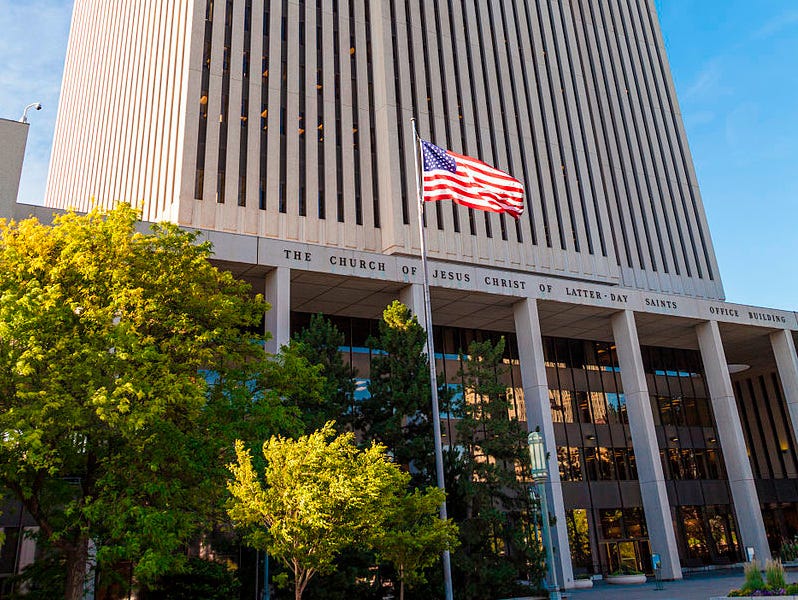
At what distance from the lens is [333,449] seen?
16.7m

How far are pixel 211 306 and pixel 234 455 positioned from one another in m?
4.32

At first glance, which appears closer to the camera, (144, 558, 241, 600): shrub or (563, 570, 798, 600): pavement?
(144, 558, 241, 600): shrub

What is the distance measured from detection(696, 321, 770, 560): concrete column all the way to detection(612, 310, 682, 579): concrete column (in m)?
5.20

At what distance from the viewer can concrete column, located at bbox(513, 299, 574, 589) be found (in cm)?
3259

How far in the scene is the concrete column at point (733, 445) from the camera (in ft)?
128

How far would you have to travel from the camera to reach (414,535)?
62.6ft

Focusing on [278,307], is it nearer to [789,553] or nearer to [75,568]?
[75,568]

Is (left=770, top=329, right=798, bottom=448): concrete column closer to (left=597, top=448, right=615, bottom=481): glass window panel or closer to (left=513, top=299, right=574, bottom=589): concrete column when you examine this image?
(left=597, top=448, right=615, bottom=481): glass window panel

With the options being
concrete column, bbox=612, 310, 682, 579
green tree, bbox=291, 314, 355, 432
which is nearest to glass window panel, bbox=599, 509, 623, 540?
concrete column, bbox=612, 310, 682, 579

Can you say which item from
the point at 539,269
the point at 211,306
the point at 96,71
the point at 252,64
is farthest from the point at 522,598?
the point at 96,71

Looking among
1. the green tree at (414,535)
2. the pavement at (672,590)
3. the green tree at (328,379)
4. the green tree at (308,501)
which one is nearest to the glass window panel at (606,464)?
the pavement at (672,590)

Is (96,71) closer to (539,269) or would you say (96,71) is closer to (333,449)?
(539,269)

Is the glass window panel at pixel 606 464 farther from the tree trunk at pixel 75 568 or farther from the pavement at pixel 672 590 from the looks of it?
the tree trunk at pixel 75 568

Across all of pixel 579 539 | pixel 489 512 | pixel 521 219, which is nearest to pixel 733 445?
pixel 579 539
